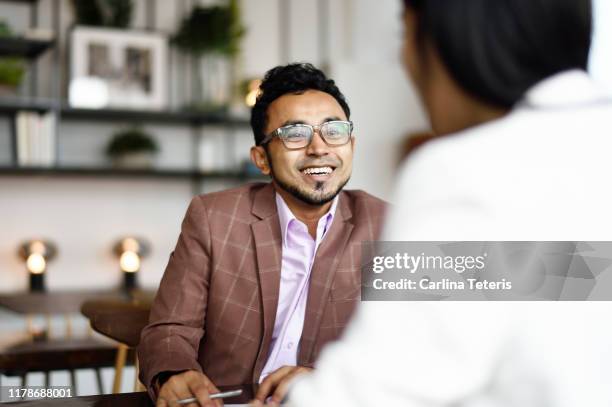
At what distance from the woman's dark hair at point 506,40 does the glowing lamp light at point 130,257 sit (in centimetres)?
364

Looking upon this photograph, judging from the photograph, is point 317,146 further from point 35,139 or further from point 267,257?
point 35,139

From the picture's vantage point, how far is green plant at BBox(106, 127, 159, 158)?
403cm

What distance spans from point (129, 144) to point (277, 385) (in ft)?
10.1

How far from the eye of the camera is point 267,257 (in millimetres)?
1536

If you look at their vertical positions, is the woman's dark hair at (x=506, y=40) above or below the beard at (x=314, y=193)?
above

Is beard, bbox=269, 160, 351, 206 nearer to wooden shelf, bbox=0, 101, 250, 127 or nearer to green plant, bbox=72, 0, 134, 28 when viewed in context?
wooden shelf, bbox=0, 101, 250, 127

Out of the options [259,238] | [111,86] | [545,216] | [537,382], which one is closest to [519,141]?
[545,216]

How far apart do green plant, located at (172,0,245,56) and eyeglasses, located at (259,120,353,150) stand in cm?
271

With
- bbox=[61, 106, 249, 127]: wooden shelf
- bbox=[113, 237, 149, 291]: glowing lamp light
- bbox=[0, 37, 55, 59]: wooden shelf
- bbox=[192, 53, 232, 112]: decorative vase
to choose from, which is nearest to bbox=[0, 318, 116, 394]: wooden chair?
bbox=[113, 237, 149, 291]: glowing lamp light

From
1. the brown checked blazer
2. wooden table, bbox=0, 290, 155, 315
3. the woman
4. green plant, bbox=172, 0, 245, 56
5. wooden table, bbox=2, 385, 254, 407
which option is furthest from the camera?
green plant, bbox=172, 0, 245, 56

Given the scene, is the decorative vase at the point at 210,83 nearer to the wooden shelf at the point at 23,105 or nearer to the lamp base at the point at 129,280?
the wooden shelf at the point at 23,105

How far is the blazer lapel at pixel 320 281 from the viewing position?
1.49 m

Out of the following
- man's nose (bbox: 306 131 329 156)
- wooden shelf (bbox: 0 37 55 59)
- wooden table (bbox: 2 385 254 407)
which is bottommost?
wooden table (bbox: 2 385 254 407)

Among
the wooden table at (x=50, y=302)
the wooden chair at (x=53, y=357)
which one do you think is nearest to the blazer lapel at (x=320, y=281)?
the wooden chair at (x=53, y=357)
